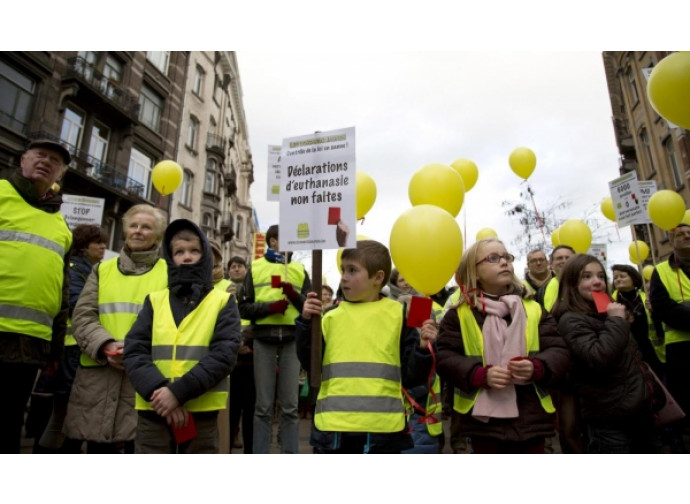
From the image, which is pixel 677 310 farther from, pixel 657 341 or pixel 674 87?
pixel 674 87

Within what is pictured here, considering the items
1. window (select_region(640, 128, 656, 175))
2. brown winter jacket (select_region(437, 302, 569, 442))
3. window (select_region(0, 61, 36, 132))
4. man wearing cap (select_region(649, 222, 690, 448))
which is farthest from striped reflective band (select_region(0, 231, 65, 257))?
window (select_region(640, 128, 656, 175))

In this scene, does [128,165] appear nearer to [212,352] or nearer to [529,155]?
[529,155]

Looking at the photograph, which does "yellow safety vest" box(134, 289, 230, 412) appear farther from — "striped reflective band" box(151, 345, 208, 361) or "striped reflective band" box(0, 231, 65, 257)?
"striped reflective band" box(0, 231, 65, 257)

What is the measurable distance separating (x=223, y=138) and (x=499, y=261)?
92.4 feet

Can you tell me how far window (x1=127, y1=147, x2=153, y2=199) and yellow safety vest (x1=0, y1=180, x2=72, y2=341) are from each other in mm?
18512

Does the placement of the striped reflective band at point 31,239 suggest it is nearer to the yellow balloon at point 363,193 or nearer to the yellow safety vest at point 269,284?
the yellow safety vest at point 269,284

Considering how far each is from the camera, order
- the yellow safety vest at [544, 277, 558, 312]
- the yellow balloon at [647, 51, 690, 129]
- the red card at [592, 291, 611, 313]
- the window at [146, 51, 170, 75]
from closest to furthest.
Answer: the red card at [592, 291, 611, 313], the yellow balloon at [647, 51, 690, 129], the yellow safety vest at [544, 277, 558, 312], the window at [146, 51, 170, 75]

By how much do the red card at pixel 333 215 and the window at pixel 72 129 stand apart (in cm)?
1700

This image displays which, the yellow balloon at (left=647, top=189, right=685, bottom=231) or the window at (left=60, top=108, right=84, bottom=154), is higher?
the window at (left=60, top=108, right=84, bottom=154)

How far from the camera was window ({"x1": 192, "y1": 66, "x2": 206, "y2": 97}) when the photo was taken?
25.1 m

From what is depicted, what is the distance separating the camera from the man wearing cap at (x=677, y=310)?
11.9 ft

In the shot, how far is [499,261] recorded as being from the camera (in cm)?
246
